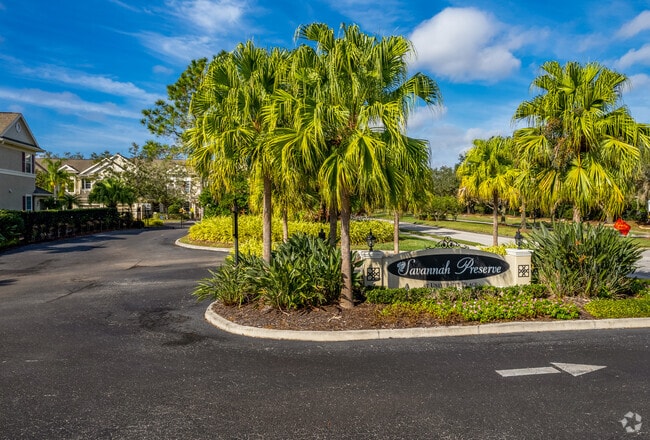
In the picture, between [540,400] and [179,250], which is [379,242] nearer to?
[179,250]

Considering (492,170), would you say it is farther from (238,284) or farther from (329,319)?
(238,284)

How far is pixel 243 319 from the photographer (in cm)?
834

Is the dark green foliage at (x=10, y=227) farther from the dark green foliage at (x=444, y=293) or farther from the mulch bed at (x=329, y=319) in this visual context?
the dark green foliage at (x=444, y=293)

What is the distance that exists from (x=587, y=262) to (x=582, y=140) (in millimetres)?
3307

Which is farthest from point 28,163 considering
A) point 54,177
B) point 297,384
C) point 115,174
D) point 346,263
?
point 297,384

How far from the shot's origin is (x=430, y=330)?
770 cm

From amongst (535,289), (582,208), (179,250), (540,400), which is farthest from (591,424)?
(179,250)

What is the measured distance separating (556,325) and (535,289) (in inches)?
62.0

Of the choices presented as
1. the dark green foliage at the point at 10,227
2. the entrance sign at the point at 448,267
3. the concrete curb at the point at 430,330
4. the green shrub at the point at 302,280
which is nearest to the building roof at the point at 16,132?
the dark green foliage at the point at 10,227

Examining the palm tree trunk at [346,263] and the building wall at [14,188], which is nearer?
the palm tree trunk at [346,263]

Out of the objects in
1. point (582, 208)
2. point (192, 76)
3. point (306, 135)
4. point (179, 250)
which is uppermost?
point (192, 76)

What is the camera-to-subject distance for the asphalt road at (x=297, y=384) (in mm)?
4449

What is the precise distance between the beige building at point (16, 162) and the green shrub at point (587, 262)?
114 feet

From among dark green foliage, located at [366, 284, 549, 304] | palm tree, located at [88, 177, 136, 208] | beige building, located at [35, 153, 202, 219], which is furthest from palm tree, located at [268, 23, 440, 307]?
beige building, located at [35, 153, 202, 219]
